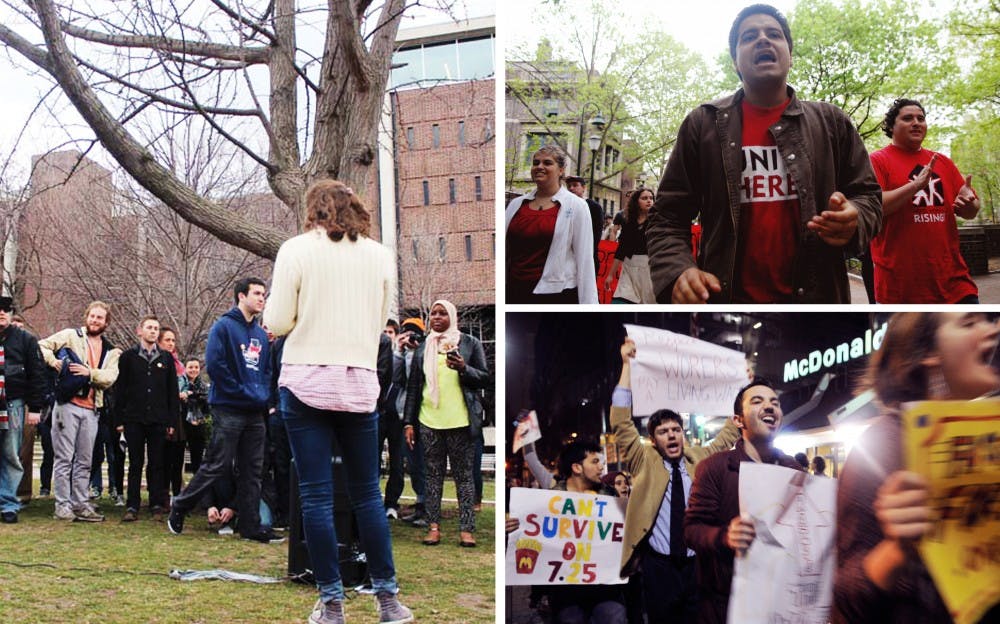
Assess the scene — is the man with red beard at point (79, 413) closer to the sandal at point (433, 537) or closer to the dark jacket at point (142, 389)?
the dark jacket at point (142, 389)

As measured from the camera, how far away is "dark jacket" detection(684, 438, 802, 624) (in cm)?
316

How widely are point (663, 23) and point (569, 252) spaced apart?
0.80 metres

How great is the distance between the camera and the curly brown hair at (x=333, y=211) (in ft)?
10.3

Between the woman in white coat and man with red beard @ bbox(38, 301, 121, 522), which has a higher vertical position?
the woman in white coat

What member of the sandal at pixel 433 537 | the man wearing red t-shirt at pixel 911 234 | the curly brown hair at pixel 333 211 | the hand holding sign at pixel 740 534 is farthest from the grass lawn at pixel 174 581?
the man wearing red t-shirt at pixel 911 234

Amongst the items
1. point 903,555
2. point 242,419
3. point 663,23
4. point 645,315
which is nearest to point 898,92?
point 663,23

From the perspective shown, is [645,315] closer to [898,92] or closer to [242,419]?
[898,92]

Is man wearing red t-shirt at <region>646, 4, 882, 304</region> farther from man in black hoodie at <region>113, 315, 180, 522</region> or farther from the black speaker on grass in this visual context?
man in black hoodie at <region>113, 315, 180, 522</region>

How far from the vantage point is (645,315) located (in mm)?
3160

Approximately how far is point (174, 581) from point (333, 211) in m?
1.67

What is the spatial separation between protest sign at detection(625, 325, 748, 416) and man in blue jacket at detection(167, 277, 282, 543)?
204 centimetres

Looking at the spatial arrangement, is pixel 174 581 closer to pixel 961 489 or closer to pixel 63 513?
pixel 63 513

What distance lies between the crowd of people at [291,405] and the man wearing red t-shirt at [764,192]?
1018mm

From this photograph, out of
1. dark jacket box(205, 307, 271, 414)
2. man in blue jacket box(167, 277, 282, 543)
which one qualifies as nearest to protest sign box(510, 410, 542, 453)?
man in blue jacket box(167, 277, 282, 543)
